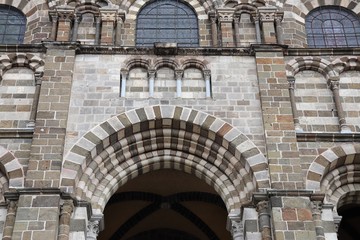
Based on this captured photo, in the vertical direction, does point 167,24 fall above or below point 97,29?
above

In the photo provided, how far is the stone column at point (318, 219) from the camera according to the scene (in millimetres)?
12938

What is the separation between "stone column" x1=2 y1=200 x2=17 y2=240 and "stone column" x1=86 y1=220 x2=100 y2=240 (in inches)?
60.3

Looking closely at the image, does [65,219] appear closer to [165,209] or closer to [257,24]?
[165,209]

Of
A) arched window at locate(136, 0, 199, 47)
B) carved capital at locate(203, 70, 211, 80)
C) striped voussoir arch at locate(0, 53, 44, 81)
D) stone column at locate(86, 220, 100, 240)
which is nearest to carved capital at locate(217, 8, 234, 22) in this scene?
arched window at locate(136, 0, 199, 47)

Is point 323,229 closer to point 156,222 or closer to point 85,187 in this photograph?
point 85,187

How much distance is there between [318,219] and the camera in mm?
13195

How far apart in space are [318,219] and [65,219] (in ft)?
16.8

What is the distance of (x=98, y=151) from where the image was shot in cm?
1420

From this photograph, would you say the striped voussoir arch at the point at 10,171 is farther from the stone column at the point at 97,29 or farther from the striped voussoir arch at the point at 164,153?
the stone column at the point at 97,29

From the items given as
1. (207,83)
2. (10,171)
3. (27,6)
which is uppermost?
(27,6)

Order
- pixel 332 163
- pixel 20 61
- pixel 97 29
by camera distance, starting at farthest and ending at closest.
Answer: pixel 97 29
pixel 20 61
pixel 332 163

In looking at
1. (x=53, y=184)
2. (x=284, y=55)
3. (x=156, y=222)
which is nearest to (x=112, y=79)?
(x=53, y=184)

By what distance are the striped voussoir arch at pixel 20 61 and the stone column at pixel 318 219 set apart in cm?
735

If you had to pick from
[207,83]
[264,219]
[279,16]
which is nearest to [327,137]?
[264,219]
